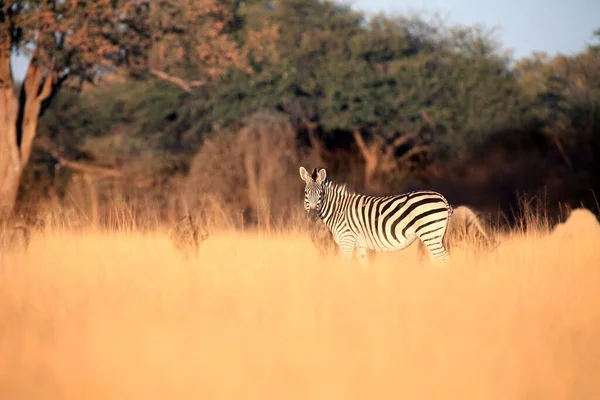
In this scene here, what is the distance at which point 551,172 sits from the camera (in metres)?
21.5

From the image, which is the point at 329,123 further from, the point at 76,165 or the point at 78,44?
the point at 78,44

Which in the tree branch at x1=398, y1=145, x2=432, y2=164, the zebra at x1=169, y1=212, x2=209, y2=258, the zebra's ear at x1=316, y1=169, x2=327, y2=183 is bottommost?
the zebra at x1=169, y1=212, x2=209, y2=258

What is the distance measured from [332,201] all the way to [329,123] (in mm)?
17684

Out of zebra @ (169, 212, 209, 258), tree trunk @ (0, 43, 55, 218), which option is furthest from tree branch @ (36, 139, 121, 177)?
zebra @ (169, 212, 209, 258)

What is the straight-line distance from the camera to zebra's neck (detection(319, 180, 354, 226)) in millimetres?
10464

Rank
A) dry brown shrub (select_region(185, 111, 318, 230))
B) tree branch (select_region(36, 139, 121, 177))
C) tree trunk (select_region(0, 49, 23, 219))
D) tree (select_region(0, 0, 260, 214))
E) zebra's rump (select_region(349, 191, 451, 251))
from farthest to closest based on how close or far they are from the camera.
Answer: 1. tree branch (select_region(36, 139, 121, 177))
2. dry brown shrub (select_region(185, 111, 318, 230))
3. tree trunk (select_region(0, 49, 23, 219))
4. tree (select_region(0, 0, 260, 214))
5. zebra's rump (select_region(349, 191, 451, 251))

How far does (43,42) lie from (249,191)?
225 inches

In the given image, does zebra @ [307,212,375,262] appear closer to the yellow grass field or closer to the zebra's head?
the zebra's head

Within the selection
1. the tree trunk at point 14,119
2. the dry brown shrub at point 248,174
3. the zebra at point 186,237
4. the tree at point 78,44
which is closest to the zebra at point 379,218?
the zebra at point 186,237

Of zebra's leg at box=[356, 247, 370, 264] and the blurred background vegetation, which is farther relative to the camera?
the blurred background vegetation

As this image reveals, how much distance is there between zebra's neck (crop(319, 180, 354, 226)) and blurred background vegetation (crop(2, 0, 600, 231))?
8.75 metres

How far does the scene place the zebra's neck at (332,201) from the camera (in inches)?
412

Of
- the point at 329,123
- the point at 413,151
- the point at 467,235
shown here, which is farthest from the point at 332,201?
the point at 413,151

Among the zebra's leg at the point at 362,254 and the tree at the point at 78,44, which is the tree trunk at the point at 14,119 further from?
the zebra's leg at the point at 362,254
